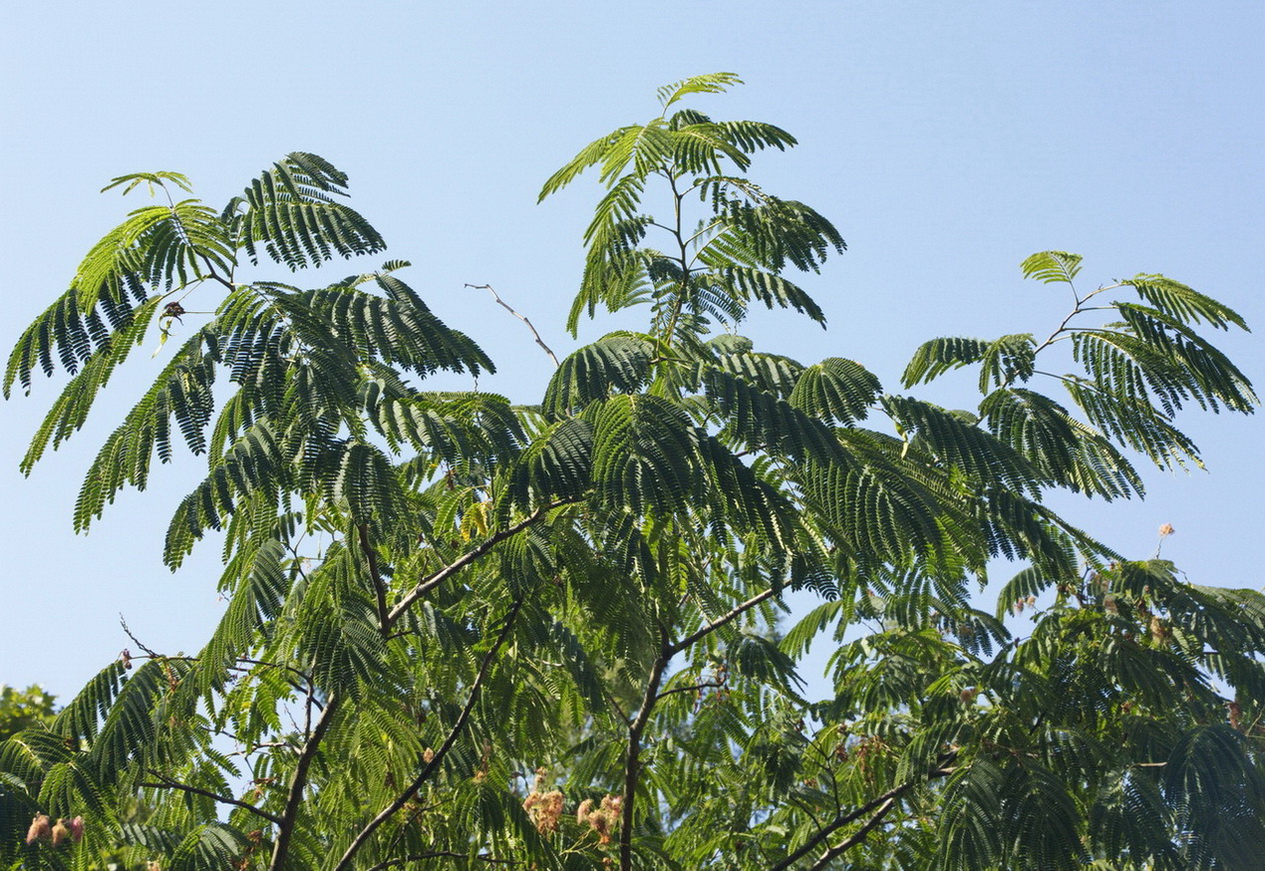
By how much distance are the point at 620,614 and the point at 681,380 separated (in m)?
1.04

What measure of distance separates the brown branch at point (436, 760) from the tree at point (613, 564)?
1.3 inches

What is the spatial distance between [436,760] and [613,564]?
38.0 inches

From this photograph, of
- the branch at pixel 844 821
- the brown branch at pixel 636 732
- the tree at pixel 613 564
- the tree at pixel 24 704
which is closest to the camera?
the tree at pixel 613 564

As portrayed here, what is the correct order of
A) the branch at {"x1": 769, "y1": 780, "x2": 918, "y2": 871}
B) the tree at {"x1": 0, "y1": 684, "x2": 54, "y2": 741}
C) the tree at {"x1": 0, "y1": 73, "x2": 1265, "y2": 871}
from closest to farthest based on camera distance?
1. the tree at {"x1": 0, "y1": 73, "x2": 1265, "y2": 871}
2. the branch at {"x1": 769, "y1": 780, "x2": 918, "y2": 871}
3. the tree at {"x1": 0, "y1": 684, "x2": 54, "y2": 741}

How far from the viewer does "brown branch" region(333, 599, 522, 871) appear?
4.86 m

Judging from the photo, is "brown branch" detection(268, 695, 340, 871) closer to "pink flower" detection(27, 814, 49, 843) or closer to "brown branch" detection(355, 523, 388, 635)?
"brown branch" detection(355, 523, 388, 635)

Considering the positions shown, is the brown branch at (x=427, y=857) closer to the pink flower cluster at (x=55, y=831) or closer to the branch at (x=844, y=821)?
the pink flower cluster at (x=55, y=831)

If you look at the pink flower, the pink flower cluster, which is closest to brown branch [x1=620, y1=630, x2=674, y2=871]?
the pink flower cluster

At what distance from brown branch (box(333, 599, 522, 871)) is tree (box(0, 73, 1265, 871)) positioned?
3 cm

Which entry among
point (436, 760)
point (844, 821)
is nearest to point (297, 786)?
point (436, 760)

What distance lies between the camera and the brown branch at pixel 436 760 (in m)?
4.86

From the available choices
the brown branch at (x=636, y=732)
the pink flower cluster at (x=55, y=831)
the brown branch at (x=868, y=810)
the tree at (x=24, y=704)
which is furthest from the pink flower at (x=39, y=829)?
the tree at (x=24, y=704)

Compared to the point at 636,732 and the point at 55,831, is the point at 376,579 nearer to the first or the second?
the point at 55,831

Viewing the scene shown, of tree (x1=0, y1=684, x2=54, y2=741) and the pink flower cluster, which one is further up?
tree (x1=0, y1=684, x2=54, y2=741)
